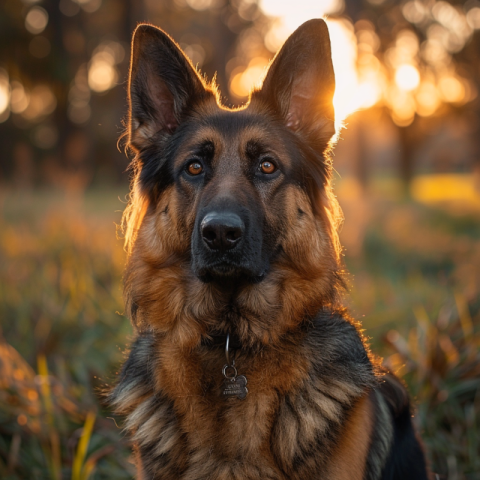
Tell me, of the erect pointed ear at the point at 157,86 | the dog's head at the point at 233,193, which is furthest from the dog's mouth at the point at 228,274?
the erect pointed ear at the point at 157,86

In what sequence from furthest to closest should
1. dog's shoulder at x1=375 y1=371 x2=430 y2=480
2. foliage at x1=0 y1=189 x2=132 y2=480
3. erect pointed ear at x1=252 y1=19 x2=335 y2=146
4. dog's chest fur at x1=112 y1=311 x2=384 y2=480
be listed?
foliage at x1=0 y1=189 x2=132 y2=480 → erect pointed ear at x1=252 y1=19 x2=335 y2=146 → dog's shoulder at x1=375 y1=371 x2=430 y2=480 → dog's chest fur at x1=112 y1=311 x2=384 y2=480

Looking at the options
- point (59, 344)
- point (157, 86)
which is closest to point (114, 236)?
point (59, 344)

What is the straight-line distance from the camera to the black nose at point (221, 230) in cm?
254

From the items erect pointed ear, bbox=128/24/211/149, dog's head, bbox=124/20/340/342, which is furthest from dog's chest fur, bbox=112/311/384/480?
erect pointed ear, bbox=128/24/211/149

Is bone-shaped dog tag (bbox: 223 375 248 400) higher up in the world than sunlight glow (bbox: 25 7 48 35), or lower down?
lower down

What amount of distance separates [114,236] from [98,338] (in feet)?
12.6

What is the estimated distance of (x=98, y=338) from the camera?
17.9ft

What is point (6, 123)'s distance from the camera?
28.2 meters

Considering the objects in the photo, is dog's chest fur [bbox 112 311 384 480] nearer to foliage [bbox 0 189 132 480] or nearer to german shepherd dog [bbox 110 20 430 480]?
german shepherd dog [bbox 110 20 430 480]

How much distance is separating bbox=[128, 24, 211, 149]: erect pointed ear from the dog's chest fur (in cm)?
144

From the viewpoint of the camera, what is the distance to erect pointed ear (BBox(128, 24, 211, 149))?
299cm

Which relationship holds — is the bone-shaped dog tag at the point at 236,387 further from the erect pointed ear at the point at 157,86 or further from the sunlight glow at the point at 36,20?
the sunlight glow at the point at 36,20

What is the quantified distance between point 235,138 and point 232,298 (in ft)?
3.28

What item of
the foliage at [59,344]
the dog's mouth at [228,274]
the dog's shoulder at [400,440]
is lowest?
the foliage at [59,344]
